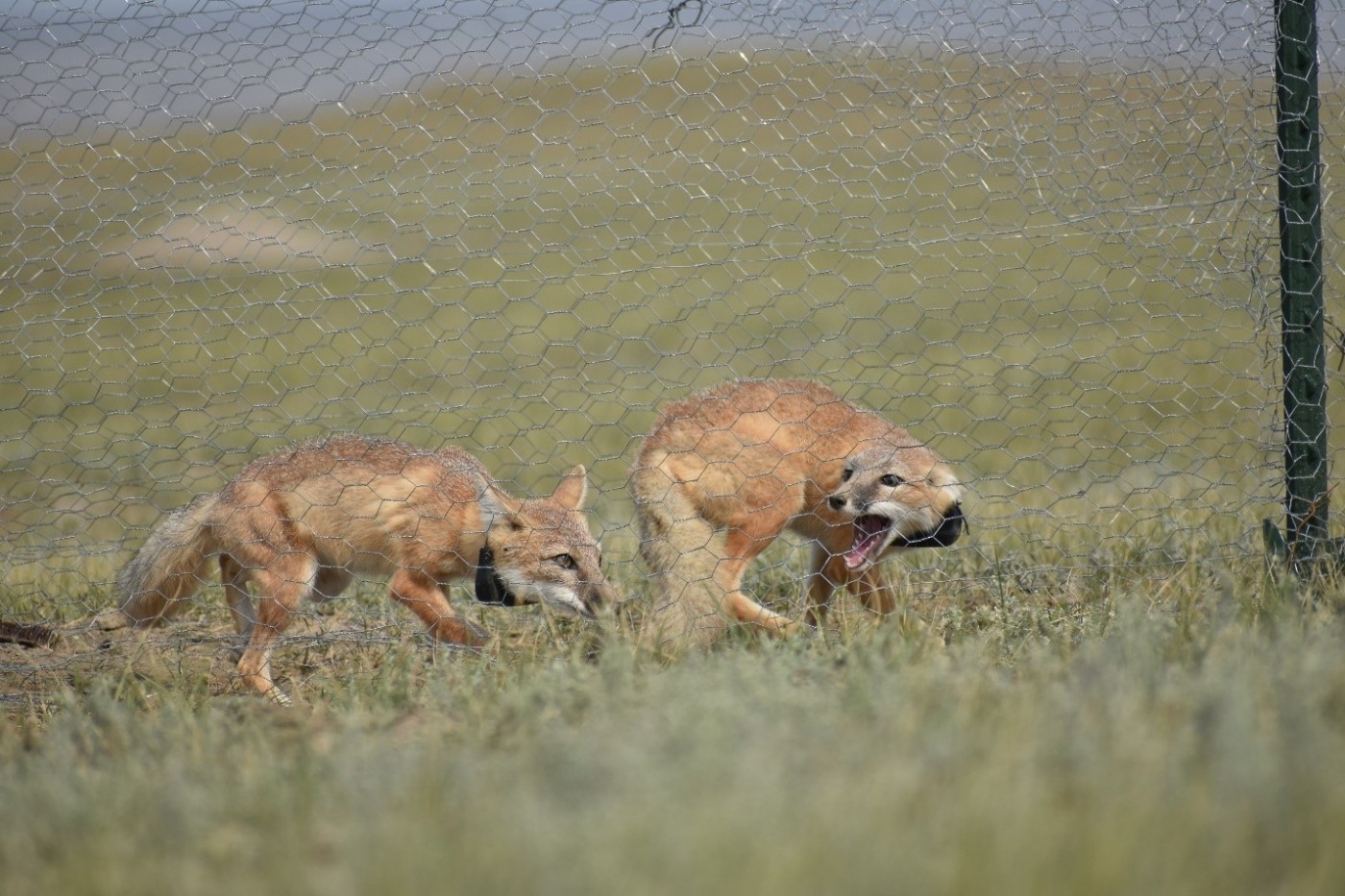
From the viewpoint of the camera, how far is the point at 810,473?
5.65m

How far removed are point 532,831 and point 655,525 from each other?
3.05 meters

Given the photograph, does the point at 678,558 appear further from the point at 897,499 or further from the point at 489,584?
the point at 897,499

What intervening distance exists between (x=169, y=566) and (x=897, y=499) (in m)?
3.40

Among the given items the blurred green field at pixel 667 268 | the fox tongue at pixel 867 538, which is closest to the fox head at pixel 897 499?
the fox tongue at pixel 867 538

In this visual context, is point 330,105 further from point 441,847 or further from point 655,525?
point 441,847

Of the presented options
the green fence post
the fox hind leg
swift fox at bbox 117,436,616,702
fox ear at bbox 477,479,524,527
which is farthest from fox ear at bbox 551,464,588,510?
the green fence post

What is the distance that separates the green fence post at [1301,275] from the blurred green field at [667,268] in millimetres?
141

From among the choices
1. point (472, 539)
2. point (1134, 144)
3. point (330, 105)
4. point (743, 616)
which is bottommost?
point (743, 616)

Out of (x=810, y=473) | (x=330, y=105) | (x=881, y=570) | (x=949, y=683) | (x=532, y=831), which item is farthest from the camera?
(x=881, y=570)

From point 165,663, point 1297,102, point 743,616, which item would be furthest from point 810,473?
point 165,663

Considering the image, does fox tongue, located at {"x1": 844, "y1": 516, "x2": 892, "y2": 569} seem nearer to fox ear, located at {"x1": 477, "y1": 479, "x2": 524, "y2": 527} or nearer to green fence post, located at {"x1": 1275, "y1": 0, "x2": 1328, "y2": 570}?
fox ear, located at {"x1": 477, "y1": 479, "x2": 524, "y2": 527}

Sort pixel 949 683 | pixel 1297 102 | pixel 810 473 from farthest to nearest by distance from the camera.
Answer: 1. pixel 810 473
2. pixel 1297 102
3. pixel 949 683

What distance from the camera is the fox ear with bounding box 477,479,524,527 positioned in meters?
5.53

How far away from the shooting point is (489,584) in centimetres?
551
